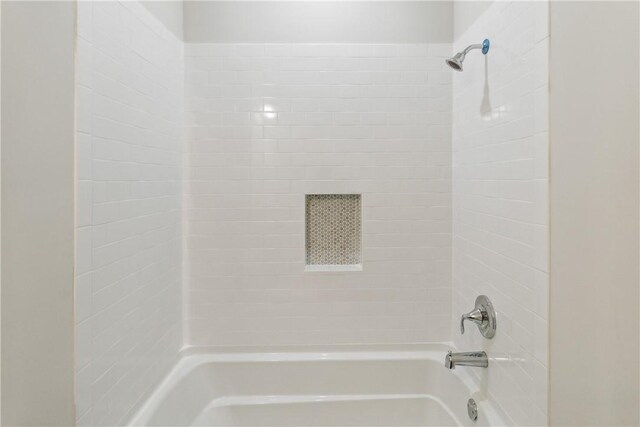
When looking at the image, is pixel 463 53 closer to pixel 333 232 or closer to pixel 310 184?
pixel 310 184

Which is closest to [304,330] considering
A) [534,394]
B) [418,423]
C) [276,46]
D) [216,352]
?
[216,352]

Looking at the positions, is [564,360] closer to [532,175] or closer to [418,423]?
[532,175]

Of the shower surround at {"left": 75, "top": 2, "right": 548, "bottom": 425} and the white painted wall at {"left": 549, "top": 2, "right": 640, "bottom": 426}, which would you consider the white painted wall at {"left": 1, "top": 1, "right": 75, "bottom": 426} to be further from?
the white painted wall at {"left": 549, "top": 2, "right": 640, "bottom": 426}

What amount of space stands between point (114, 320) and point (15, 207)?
0.62 meters

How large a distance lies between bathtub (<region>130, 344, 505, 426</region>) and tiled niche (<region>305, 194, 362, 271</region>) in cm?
47

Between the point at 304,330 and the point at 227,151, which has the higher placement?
the point at 227,151

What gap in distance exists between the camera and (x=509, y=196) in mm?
1590

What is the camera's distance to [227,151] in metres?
2.26

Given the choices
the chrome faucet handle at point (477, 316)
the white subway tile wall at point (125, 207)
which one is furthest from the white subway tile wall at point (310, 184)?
the chrome faucet handle at point (477, 316)

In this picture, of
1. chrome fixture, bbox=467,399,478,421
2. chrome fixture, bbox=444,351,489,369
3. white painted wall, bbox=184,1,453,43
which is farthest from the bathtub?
white painted wall, bbox=184,1,453,43

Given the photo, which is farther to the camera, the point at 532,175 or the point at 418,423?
the point at 418,423

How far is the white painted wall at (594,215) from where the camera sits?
0.99 metres

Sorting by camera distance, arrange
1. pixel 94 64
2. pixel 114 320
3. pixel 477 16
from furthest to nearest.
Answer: pixel 477 16 < pixel 114 320 < pixel 94 64

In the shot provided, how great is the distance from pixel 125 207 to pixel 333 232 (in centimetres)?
111
